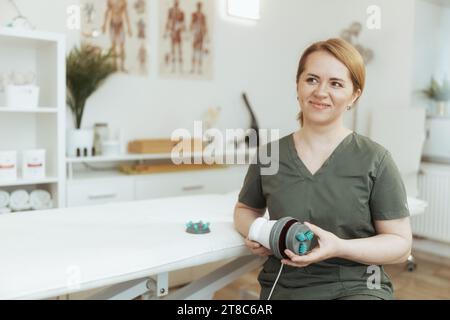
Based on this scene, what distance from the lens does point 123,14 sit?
2537 mm

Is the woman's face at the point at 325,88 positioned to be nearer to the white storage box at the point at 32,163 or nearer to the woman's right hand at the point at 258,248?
the woman's right hand at the point at 258,248

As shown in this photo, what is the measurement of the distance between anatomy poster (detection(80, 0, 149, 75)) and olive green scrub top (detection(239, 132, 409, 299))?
5.29ft

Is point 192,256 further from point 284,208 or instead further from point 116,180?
point 116,180

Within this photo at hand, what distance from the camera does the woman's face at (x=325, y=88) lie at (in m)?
1.09

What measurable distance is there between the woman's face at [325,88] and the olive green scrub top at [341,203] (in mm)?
104

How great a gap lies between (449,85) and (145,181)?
2.08 m

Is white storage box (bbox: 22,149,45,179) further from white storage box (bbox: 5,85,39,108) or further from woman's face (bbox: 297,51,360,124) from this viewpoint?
woman's face (bbox: 297,51,360,124)

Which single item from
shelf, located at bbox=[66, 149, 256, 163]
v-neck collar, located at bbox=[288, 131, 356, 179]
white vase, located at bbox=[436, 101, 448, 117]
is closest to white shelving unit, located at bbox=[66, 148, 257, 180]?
shelf, located at bbox=[66, 149, 256, 163]

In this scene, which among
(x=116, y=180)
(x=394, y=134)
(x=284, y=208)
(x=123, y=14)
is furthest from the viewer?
(x=394, y=134)

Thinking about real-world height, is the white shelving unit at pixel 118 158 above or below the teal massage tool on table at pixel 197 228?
above

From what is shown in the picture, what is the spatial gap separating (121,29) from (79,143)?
0.69 metres

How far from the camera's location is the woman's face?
109 cm

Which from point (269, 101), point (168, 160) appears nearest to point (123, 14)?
point (168, 160)

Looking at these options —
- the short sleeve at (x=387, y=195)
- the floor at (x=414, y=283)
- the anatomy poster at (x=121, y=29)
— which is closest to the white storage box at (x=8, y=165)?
the anatomy poster at (x=121, y=29)
